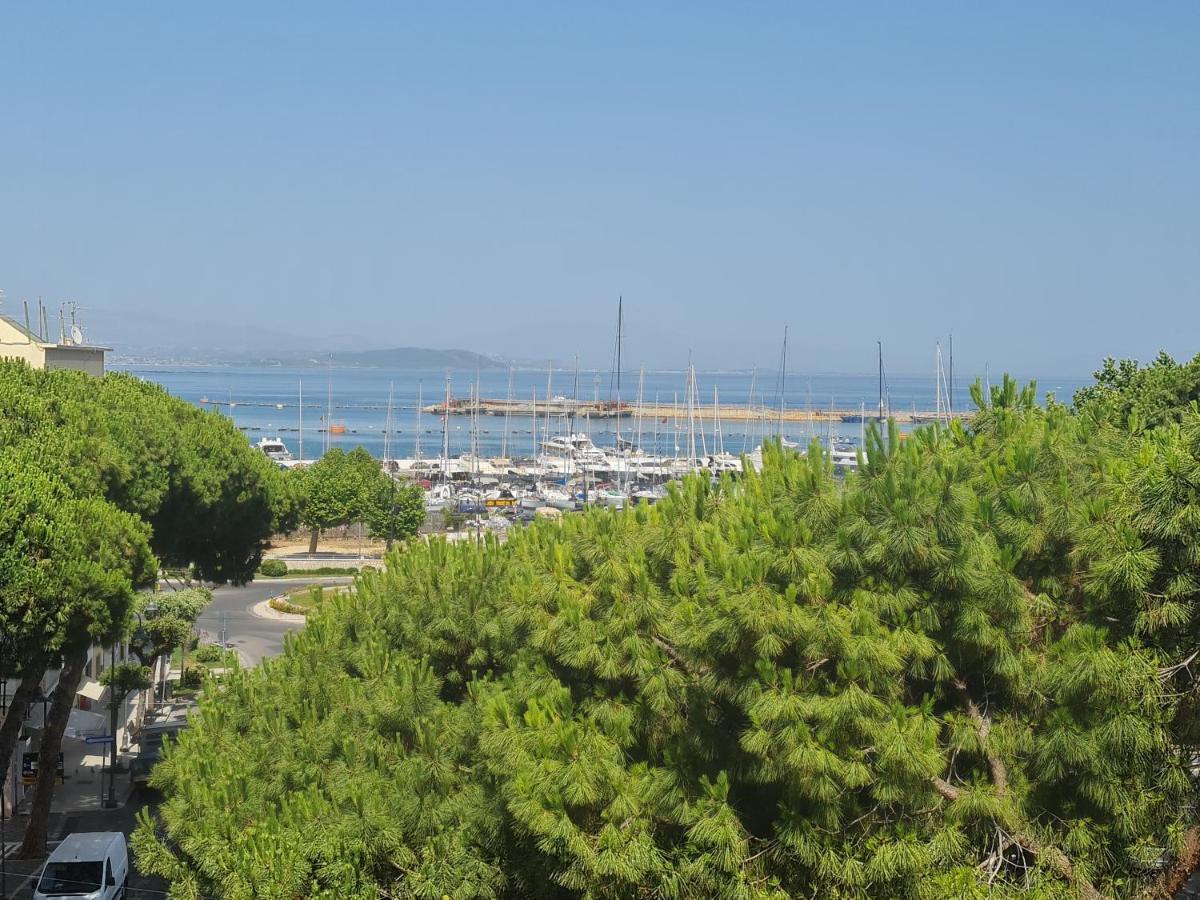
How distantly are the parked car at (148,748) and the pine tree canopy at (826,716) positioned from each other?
33.2 ft

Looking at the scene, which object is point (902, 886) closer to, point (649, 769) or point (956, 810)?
point (956, 810)

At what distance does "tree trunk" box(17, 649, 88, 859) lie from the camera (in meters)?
19.1

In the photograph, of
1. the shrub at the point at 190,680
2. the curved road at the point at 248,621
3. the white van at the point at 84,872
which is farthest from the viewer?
the curved road at the point at 248,621

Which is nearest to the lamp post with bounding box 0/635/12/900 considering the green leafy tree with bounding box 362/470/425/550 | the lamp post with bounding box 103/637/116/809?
the lamp post with bounding box 103/637/116/809

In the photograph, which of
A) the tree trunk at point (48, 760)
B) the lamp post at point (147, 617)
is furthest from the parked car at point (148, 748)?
the tree trunk at point (48, 760)

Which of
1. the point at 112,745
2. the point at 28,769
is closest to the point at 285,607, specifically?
the point at 28,769

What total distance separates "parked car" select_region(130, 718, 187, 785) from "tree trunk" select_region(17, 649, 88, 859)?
77.6 inches

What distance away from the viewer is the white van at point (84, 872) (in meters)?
16.2

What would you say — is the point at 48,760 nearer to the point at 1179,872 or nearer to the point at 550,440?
the point at 1179,872

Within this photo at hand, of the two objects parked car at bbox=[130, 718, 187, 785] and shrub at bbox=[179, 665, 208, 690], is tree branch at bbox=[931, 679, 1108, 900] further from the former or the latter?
shrub at bbox=[179, 665, 208, 690]

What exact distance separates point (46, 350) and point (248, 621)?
40.8 feet

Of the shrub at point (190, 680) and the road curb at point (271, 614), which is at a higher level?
the road curb at point (271, 614)

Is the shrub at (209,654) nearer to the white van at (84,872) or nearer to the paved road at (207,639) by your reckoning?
the paved road at (207,639)

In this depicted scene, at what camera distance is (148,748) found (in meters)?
24.8
